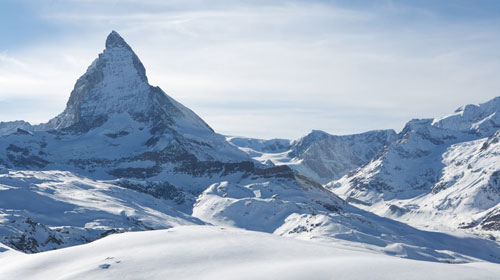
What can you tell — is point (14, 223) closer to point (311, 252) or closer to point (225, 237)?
point (225, 237)

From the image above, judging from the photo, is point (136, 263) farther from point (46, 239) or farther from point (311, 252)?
point (46, 239)

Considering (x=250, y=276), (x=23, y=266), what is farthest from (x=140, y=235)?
(x=250, y=276)

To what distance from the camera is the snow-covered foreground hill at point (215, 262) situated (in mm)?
61278

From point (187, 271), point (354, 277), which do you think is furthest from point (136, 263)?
point (354, 277)

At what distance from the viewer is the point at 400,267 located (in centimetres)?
6231

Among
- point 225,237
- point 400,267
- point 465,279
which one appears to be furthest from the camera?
point 225,237

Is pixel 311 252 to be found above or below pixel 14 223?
above

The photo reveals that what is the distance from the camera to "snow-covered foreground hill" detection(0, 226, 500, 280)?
61278 mm

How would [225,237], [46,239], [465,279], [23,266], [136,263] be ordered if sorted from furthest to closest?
[46,239], [225,237], [23,266], [136,263], [465,279]

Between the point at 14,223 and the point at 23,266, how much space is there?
12614 cm

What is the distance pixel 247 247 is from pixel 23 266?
90.6 feet

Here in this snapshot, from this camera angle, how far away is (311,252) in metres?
77.9

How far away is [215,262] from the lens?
72.6 metres

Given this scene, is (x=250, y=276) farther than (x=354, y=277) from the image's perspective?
Yes
